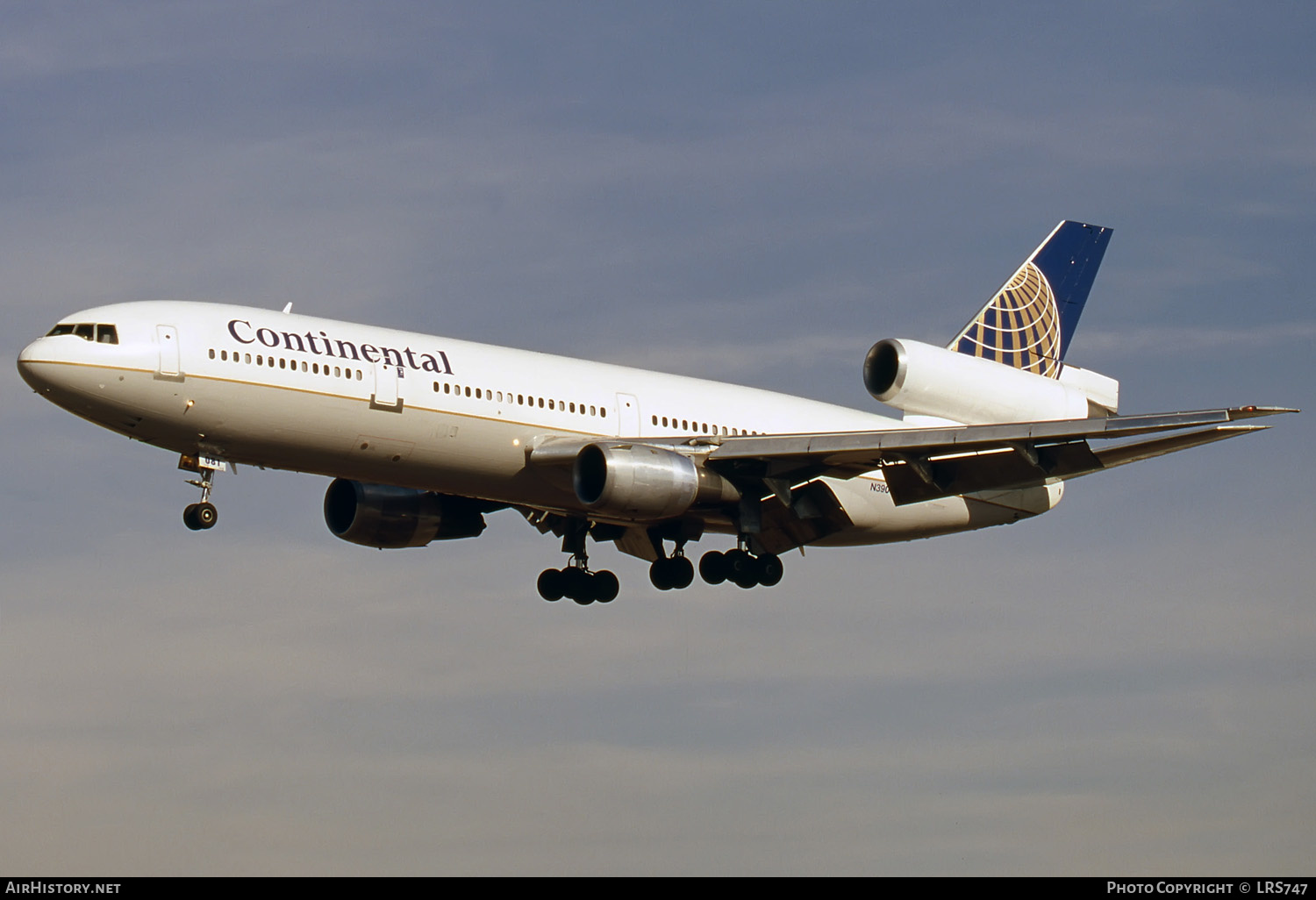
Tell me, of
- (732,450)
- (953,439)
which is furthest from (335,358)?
(953,439)

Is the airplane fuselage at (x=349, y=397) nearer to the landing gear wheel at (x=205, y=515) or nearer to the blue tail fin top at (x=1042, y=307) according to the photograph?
the landing gear wheel at (x=205, y=515)

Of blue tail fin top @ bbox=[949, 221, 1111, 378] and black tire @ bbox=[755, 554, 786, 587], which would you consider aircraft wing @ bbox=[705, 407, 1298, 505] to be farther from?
blue tail fin top @ bbox=[949, 221, 1111, 378]

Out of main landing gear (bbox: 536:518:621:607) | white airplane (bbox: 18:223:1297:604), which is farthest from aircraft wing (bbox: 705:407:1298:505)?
main landing gear (bbox: 536:518:621:607)

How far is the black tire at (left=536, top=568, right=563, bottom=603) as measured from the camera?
1844 inches

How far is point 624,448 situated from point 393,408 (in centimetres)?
499

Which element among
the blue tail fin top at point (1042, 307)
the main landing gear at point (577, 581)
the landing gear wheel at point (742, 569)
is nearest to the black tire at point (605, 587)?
the main landing gear at point (577, 581)

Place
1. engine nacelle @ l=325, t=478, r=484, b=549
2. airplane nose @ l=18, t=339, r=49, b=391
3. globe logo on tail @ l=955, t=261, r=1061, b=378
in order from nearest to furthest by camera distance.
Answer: airplane nose @ l=18, t=339, r=49, b=391, engine nacelle @ l=325, t=478, r=484, b=549, globe logo on tail @ l=955, t=261, r=1061, b=378

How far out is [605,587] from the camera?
46.9m

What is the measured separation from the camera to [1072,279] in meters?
53.0

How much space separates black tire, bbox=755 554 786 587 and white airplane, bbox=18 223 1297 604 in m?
0.05

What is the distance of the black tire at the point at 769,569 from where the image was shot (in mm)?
43500

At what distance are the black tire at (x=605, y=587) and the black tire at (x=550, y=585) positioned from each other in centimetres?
90

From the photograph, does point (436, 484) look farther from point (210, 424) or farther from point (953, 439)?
point (953, 439)

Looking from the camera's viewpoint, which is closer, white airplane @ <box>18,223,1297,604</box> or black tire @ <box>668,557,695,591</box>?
white airplane @ <box>18,223,1297,604</box>
